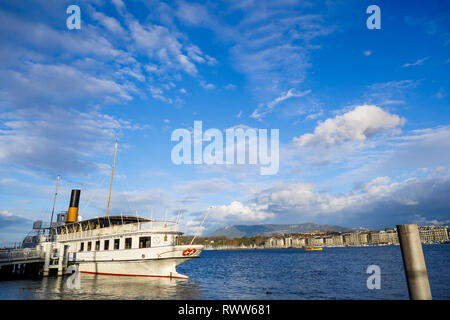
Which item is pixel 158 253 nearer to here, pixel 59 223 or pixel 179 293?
pixel 179 293

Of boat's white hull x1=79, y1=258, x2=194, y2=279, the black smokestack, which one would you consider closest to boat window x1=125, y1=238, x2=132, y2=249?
boat's white hull x1=79, y1=258, x2=194, y2=279

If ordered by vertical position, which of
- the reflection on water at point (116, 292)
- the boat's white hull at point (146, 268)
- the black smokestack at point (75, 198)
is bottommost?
the reflection on water at point (116, 292)

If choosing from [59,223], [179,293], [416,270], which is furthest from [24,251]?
[416,270]

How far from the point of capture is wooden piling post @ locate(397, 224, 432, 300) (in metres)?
6.96

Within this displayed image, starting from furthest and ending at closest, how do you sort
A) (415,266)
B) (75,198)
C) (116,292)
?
(75,198) < (116,292) < (415,266)

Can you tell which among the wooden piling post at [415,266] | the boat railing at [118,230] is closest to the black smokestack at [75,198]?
the boat railing at [118,230]

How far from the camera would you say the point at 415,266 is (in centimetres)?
709

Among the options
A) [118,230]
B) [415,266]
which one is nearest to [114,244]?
[118,230]

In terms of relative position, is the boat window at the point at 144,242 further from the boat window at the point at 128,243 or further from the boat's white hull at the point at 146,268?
the boat window at the point at 128,243

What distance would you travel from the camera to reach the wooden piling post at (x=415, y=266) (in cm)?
696

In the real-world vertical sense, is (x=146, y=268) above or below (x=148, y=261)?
below

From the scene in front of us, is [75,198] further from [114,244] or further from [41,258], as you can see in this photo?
[114,244]

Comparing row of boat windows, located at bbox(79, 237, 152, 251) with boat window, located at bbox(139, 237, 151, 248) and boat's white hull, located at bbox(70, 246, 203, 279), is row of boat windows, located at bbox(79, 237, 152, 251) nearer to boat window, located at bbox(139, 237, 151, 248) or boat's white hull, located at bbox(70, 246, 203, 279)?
boat window, located at bbox(139, 237, 151, 248)
